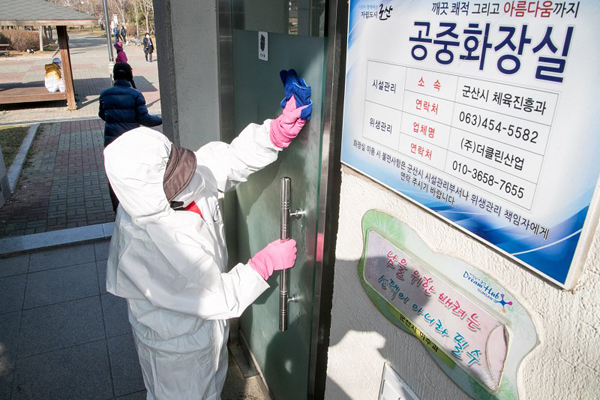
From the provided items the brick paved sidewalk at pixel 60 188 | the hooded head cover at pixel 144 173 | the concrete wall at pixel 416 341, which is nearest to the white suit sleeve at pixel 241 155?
the hooded head cover at pixel 144 173

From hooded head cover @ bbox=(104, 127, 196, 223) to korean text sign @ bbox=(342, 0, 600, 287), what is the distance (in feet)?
3.04

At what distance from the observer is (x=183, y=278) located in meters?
2.02

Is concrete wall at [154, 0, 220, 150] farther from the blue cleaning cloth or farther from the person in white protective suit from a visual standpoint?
the blue cleaning cloth

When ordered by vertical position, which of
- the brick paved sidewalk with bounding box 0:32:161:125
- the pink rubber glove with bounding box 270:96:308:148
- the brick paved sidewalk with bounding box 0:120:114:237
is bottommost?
the brick paved sidewalk with bounding box 0:120:114:237

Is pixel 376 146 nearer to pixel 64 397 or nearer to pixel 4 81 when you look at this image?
pixel 64 397

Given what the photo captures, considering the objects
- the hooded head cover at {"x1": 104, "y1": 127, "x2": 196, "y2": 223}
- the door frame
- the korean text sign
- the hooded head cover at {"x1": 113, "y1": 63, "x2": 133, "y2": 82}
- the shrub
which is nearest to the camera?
the korean text sign

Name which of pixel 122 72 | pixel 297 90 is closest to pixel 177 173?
pixel 297 90

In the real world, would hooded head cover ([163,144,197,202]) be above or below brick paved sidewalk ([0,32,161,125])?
above

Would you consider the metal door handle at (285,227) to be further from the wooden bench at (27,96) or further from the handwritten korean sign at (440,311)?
the wooden bench at (27,96)

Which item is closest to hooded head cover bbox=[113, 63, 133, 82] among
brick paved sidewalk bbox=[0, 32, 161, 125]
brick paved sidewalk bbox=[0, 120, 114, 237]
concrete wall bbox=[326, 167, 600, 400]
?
brick paved sidewalk bbox=[0, 120, 114, 237]

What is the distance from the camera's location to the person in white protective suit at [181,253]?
192 centimetres

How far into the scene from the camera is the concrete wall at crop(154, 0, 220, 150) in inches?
115

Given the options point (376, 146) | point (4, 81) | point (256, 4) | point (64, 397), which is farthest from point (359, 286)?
point (4, 81)

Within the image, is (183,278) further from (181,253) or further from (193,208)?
(193,208)
